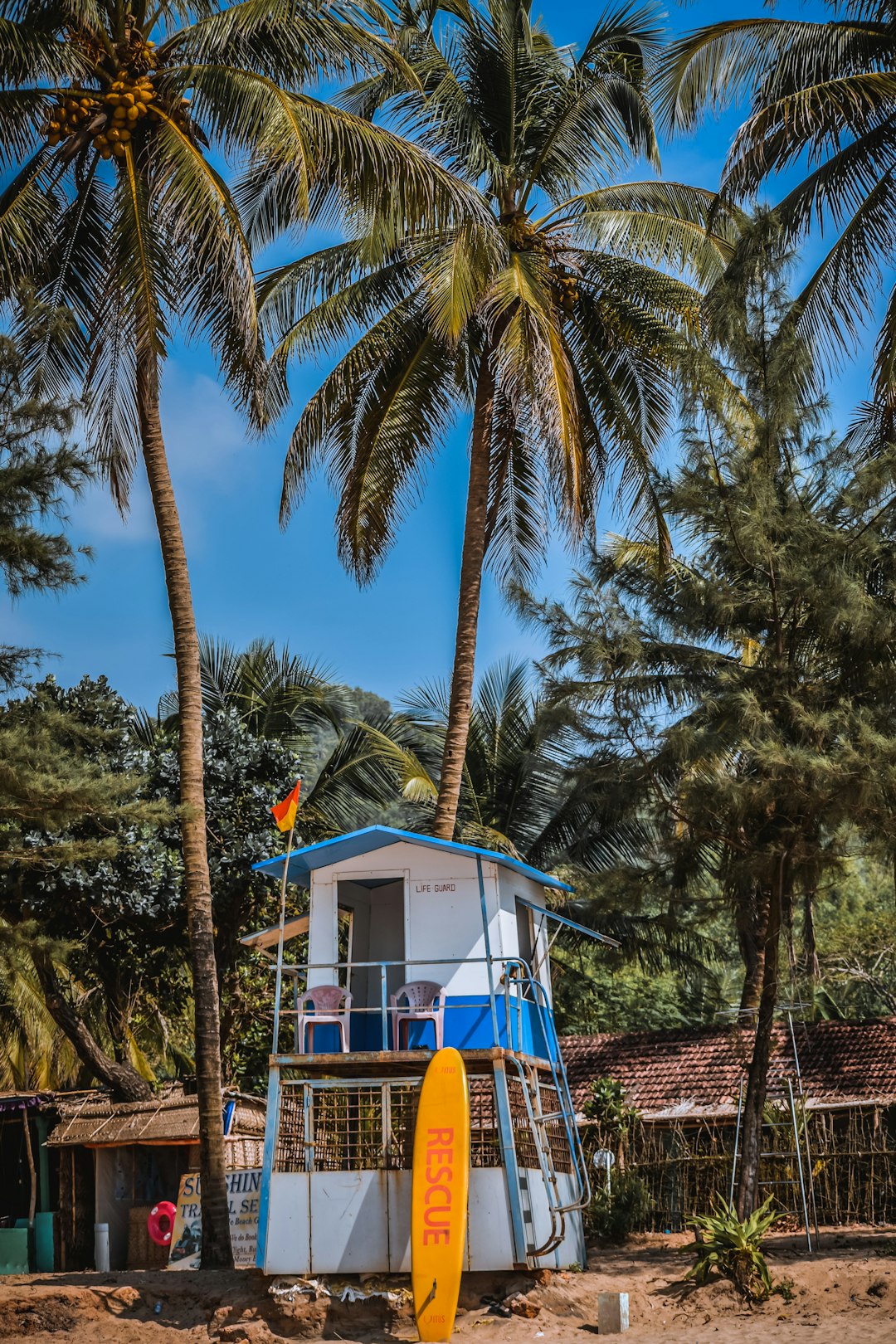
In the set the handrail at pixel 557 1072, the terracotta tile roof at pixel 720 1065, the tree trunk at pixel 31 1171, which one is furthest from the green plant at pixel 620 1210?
the tree trunk at pixel 31 1171

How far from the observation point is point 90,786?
13.2 m

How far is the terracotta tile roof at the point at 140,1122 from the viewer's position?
17.9m

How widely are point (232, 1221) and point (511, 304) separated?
460 inches

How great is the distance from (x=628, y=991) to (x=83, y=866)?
20.4 meters

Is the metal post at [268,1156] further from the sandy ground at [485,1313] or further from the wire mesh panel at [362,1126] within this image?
the sandy ground at [485,1313]

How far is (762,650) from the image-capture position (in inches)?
609

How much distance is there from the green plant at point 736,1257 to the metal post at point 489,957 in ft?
8.98

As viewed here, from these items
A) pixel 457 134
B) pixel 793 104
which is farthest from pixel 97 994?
pixel 793 104

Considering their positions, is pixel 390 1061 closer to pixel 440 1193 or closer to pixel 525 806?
pixel 440 1193

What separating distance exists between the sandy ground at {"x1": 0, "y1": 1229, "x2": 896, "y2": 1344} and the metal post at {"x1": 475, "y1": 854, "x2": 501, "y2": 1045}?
2.20 metres

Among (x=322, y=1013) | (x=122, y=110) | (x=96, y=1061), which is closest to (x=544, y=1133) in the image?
(x=322, y=1013)

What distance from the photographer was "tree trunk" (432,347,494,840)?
16.5 metres

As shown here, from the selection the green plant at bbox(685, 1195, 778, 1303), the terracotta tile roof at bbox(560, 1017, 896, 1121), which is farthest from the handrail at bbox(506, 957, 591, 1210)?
the terracotta tile roof at bbox(560, 1017, 896, 1121)

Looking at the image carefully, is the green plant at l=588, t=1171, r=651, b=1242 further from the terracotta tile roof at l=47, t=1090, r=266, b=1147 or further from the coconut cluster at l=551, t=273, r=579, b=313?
the coconut cluster at l=551, t=273, r=579, b=313
